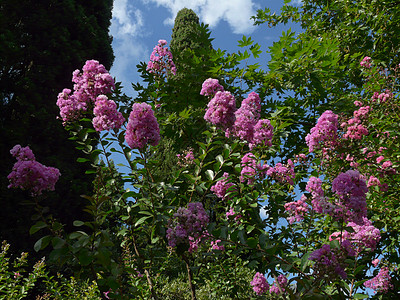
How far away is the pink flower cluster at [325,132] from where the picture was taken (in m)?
2.87

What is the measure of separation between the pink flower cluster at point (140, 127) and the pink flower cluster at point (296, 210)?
140 cm

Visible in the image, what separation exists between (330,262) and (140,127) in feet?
4.91

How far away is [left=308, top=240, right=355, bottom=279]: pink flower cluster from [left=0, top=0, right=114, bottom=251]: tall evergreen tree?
7.32 m

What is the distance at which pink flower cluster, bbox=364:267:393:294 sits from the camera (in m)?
3.89

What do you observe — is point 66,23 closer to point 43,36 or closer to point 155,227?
point 43,36

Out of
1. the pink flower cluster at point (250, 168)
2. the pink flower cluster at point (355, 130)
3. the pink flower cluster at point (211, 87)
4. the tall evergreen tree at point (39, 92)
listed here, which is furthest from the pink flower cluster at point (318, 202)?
the tall evergreen tree at point (39, 92)

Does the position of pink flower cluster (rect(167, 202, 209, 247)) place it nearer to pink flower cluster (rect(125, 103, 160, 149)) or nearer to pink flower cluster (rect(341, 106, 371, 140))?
pink flower cluster (rect(125, 103, 160, 149))

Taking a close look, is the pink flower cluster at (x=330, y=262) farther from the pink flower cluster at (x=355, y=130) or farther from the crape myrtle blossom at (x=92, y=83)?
the crape myrtle blossom at (x=92, y=83)

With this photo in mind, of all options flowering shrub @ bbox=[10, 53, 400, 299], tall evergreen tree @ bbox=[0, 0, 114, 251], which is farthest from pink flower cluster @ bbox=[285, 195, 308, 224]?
tall evergreen tree @ bbox=[0, 0, 114, 251]

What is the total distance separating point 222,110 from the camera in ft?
8.49

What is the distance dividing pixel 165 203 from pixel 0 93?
7.87 m

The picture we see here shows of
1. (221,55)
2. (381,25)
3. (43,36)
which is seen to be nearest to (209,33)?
(221,55)

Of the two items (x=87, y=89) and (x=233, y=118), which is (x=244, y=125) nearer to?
(x=233, y=118)

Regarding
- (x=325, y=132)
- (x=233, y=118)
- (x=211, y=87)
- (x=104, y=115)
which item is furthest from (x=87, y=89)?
(x=325, y=132)
